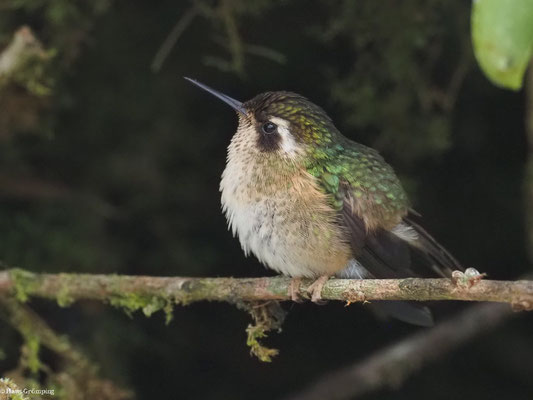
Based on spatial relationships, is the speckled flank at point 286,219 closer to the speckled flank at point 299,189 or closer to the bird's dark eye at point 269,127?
the speckled flank at point 299,189

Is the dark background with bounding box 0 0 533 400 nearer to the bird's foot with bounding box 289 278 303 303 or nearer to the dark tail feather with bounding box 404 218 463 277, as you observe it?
the dark tail feather with bounding box 404 218 463 277

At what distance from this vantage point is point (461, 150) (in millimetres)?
5066

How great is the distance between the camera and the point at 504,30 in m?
1.30

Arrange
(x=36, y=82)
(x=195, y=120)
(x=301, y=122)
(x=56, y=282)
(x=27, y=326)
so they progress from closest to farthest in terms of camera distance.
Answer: (x=301, y=122), (x=56, y=282), (x=27, y=326), (x=36, y=82), (x=195, y=120)

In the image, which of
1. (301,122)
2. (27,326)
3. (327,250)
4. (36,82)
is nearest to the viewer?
(327,250)

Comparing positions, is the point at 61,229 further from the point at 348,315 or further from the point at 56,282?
the point at 348,315

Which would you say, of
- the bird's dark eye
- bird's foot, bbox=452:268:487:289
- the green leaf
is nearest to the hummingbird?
the bird's dark eye

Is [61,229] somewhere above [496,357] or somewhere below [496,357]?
above

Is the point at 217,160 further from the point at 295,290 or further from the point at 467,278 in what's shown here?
the point at 467,278

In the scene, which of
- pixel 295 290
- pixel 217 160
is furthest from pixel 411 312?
pixel 217 160

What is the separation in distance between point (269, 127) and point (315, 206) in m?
0.46

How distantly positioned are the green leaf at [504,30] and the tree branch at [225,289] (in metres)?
0.77

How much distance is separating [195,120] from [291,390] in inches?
73.7

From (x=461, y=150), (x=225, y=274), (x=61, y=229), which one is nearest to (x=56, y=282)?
(x=61, y=229)
